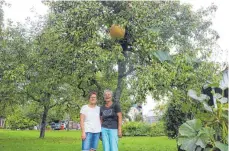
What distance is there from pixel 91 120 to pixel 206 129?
7.87 feet

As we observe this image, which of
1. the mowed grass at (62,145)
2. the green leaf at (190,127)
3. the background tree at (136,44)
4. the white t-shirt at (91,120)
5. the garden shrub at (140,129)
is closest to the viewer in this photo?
the green leaf at (190,127)

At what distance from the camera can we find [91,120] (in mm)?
5633

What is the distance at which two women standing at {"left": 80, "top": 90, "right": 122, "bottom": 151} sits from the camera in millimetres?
5637

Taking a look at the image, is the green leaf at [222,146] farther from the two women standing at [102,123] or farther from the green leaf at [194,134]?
the two women standing at [102,123]

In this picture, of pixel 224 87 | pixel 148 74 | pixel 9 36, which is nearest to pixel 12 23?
pixel 9 36

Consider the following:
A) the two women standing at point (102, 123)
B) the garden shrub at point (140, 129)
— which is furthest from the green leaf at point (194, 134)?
the garden shrub at point (140, 129)

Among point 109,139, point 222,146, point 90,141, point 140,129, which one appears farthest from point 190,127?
point 140,129

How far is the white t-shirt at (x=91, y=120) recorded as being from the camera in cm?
563

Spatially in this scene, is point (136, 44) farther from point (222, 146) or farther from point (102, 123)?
point (222, 146)

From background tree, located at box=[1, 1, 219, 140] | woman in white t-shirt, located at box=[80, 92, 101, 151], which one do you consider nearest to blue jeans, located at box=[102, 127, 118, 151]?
woman in white t-shirt, located at box=[80, 92, 101, 151]

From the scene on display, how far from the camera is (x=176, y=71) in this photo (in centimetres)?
874

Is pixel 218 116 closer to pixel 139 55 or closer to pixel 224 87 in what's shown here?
pixel 224 87

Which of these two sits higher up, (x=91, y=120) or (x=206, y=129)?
(x=91, y=120)

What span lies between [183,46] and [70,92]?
10.6 m
